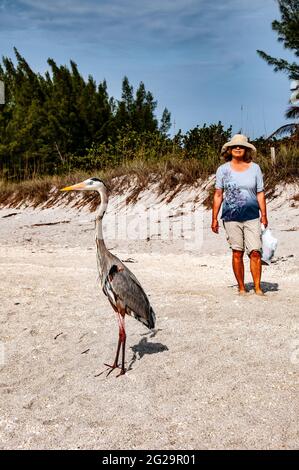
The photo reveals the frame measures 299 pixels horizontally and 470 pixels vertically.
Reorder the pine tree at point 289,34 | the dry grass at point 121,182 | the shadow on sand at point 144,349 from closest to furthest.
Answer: the shadow on sand at point 144,349
the dry grass at point 121,182
the pine tree at point 289,34

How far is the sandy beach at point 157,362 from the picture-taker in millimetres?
2881

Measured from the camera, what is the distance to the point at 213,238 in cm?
1038

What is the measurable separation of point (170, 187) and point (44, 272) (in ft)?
22.6

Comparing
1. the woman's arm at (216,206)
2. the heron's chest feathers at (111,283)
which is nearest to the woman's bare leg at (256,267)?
the woman's arm at (216,206)

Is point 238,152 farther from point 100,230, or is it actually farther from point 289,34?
point 289,34

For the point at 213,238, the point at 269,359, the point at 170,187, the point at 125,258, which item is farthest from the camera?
the point at 170,187

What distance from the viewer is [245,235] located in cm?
579

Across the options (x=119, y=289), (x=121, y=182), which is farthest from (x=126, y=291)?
(x=121, y=182)

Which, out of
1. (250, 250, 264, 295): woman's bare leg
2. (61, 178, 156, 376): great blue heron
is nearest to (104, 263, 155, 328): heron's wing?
(61, 178, 156, 376): great blue heron

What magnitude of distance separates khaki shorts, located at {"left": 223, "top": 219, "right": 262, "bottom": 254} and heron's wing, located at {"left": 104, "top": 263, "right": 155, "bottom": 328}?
2204 mm

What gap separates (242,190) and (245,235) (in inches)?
21.8

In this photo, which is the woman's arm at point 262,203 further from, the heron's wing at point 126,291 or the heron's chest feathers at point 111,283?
the heron's chest feathers at point 111,283
